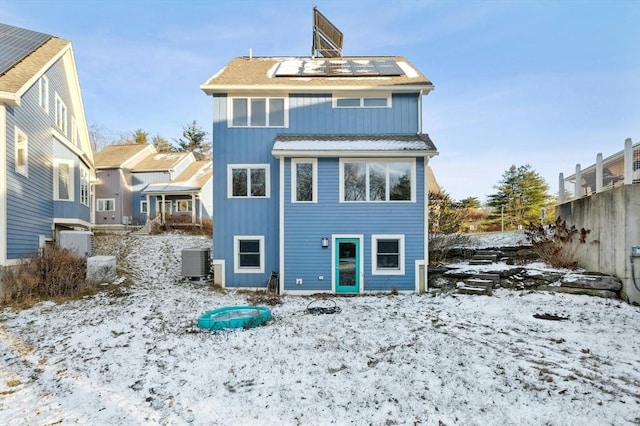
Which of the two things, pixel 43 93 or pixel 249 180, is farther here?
pixel 43 93

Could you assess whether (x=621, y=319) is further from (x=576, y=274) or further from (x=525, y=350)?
(x=525, y=350)

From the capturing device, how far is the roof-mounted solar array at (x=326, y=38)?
1589 cm

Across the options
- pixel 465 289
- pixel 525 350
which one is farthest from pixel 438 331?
pixel 465 289

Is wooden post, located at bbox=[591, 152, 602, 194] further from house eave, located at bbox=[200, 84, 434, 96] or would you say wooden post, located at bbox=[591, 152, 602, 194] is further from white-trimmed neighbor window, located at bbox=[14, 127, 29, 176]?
white-trimmed neighbor window, located at bbox=[14, 127, 29, 176]

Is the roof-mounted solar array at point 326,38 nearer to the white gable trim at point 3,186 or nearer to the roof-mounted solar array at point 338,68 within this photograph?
the roof-mounted solar array at point 338,68

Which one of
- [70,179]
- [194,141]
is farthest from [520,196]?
[194,141]

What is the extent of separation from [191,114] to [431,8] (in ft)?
115

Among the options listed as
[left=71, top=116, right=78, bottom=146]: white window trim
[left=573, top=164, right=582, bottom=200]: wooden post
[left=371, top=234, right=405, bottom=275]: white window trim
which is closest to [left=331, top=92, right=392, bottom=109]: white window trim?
[left=371, top=234, right=405, bottom=275]: white window trim

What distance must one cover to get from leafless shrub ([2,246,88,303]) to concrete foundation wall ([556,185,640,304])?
49.9 ft

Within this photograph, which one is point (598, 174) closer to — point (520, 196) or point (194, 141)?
point (520, 196)

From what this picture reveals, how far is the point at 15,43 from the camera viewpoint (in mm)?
12219

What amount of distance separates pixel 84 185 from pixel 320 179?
12510mm

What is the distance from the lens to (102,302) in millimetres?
9695

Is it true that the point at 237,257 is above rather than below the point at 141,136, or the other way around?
below
